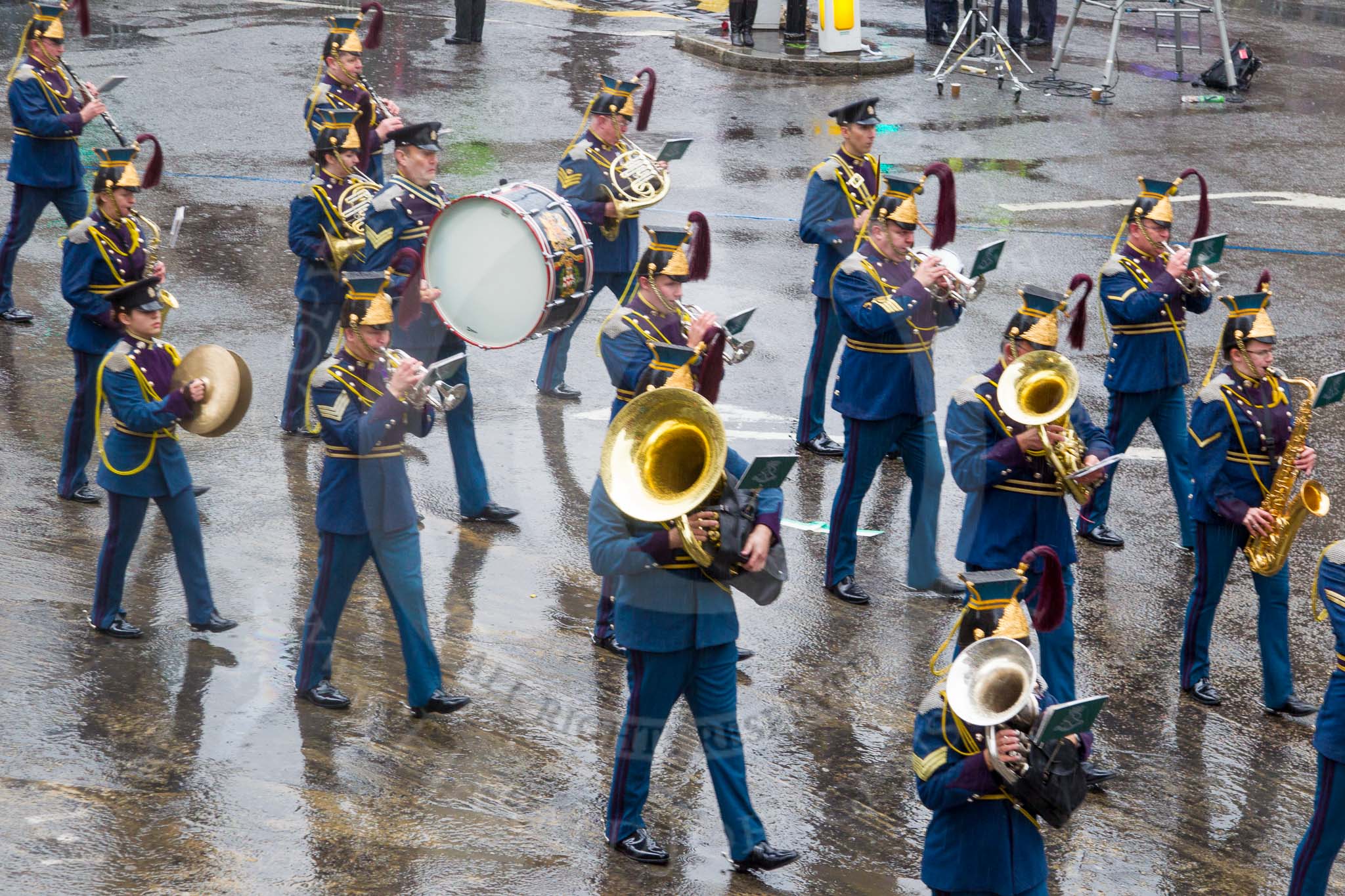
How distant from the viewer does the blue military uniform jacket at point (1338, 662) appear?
5629 millimetres

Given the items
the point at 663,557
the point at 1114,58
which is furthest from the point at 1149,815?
the point at 1114,58

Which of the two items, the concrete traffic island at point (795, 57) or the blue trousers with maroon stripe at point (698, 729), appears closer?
the blue trousers with maroon stripe at point (698, 729)

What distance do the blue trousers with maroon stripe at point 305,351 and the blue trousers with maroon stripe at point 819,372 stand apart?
9.49 ft

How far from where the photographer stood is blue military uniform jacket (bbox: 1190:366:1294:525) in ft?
23.3

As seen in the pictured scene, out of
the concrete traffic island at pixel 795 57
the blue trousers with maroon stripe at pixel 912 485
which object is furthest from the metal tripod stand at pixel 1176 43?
the blue trousers with maroon stripe at pixel 912 485

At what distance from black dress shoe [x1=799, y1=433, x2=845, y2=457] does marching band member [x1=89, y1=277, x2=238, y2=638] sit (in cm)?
390

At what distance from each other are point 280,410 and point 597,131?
2650 millimetres

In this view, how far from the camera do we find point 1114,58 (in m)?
19.1

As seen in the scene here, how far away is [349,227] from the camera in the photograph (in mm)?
9078

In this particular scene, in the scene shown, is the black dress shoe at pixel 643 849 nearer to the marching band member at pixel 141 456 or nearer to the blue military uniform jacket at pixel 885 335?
the marching band member at pixel 141 456

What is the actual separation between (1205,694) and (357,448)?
13.2 feet

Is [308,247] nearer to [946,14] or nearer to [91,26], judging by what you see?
[91,26]

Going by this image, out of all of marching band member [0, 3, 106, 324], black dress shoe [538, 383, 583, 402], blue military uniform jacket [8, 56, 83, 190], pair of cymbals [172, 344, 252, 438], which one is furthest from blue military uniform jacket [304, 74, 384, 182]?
pair of cymbals [172, 344, 252, 438]

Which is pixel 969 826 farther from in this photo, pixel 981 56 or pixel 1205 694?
pixel 981 56
